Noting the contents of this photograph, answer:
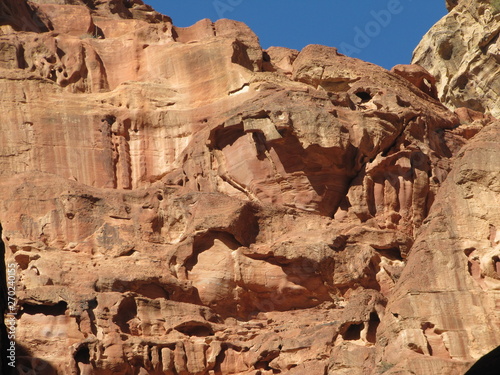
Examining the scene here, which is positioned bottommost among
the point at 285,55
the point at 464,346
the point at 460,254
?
the point at 464,346

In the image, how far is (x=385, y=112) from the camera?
178ft

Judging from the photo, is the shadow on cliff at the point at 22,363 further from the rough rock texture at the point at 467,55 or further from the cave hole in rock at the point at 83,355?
the rough rock texture at the point at 467,55

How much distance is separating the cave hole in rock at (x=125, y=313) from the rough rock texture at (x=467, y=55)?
32.5m

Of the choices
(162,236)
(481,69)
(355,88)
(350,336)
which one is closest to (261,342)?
(350,336)

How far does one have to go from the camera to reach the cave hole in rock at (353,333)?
43.7 m

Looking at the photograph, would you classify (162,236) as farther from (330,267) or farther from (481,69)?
(481,69)

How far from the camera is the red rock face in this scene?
131ft

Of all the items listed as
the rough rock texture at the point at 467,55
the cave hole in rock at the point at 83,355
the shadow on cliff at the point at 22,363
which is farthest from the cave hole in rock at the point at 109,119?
the rough rock texture at the point at 467,55

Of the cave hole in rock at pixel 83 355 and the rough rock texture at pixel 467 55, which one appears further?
the rough rock texture at pixel 467 55

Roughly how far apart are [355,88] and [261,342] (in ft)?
49.8

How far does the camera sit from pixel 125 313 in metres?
46.3

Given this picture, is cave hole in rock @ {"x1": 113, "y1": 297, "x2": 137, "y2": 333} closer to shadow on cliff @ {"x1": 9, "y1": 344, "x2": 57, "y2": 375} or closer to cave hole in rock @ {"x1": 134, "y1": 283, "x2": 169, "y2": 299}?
cave hole in rock @ {"x1": 134, "y1": 283, "x2": 169, "y2": 299}

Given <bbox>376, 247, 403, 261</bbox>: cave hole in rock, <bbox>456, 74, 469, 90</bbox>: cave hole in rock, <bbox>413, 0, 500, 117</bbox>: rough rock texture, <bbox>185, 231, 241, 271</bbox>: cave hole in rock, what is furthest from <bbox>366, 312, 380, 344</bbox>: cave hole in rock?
<bbox>456, 74, 469, 90</bbox>: cave hole in rock

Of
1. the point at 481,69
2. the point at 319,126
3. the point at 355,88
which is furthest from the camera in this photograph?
the point at 481,69
